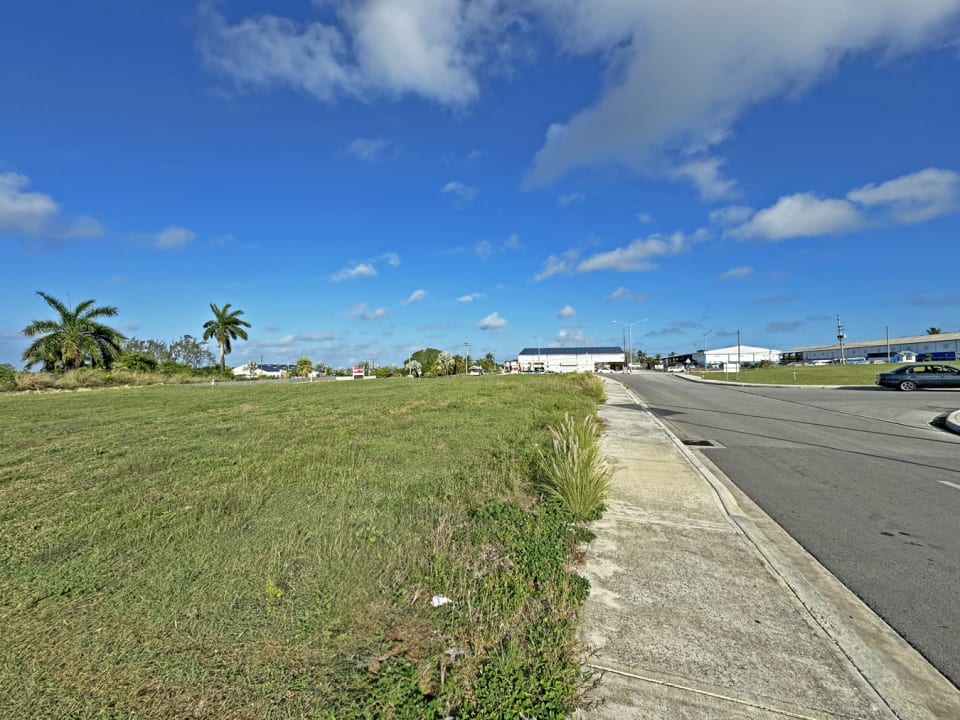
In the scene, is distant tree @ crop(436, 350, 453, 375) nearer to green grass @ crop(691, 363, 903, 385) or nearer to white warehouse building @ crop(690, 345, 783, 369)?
green grass @ crop(691, 363, 903, 385)

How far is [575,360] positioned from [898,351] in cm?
8536

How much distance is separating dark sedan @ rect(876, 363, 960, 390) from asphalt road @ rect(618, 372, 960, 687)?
14.2 meters

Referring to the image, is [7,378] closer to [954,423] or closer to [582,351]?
[954,423]

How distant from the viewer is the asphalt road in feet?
11.5

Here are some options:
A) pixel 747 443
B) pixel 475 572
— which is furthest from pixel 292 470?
pixel 747 443

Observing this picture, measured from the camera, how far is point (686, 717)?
2.31 meters

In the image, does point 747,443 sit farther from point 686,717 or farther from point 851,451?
point 686,717

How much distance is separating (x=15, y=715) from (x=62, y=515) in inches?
145

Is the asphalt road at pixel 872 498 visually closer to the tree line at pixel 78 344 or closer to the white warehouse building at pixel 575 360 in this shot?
the tree line at pixel 78 344

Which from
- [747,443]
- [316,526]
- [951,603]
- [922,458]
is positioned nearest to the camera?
[951,603]

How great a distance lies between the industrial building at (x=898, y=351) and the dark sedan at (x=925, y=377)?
71.2 meters

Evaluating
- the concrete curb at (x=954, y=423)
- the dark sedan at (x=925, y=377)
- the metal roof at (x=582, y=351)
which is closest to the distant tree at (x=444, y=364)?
the metal roof at (x=582, y=351)

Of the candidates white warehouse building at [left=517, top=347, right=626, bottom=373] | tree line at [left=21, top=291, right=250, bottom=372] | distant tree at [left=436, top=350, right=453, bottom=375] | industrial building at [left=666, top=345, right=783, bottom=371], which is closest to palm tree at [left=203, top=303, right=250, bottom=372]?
tree line at [left=21, top=291, right=250, bottom=372]

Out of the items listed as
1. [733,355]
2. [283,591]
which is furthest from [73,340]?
[733,355]
